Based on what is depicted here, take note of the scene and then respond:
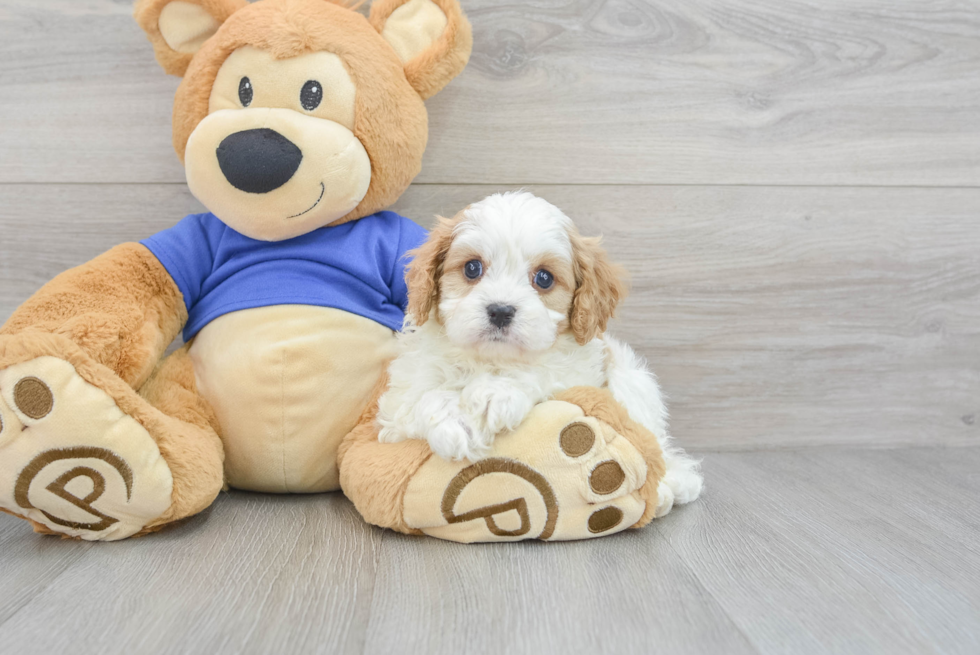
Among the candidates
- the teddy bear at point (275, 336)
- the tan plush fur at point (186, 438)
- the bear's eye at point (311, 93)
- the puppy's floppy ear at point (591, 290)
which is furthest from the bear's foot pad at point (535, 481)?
the bear's eye at point (311, 93)

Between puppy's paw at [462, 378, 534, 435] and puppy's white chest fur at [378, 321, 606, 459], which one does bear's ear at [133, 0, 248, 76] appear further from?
puppy's paw at [462, 378, 534, 435]

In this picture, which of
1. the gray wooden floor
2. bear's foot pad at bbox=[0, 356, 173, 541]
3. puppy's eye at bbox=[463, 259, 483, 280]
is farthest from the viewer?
the gray wooden floor

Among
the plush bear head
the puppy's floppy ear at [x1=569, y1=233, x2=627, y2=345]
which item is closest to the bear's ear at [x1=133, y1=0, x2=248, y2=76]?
the plush bear head

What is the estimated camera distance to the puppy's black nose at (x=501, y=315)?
0.97m

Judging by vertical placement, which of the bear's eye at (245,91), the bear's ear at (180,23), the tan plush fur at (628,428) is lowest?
the tan plush fur at (628,428)

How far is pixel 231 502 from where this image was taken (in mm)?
1200

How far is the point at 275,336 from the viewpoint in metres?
1.16

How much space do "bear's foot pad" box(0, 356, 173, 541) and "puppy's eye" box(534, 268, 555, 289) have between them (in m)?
0.61

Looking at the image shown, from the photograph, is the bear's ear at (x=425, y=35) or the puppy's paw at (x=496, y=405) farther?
the bear's ear at (x=425, y=35)

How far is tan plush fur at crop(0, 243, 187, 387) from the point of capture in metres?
1.07

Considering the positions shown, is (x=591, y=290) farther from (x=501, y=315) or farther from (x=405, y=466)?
(x=405, y=466)

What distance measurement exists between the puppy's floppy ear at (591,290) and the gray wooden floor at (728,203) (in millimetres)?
333

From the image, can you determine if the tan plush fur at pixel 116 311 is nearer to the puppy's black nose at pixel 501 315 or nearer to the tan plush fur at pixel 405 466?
the tan plush fur at pixel 405 466

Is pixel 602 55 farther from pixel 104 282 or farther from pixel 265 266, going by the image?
pixel 104 282
